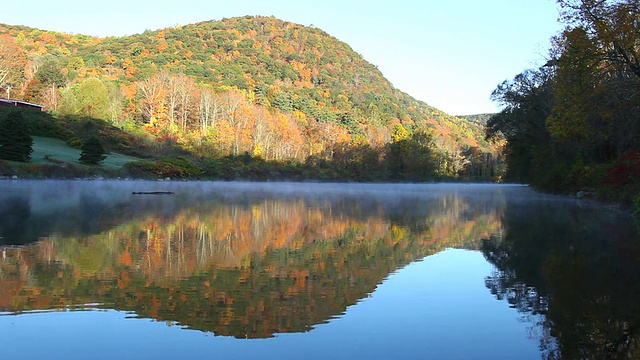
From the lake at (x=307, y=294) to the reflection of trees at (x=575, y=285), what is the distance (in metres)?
0.03

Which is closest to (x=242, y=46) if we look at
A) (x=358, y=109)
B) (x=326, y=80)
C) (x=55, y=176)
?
(x=326, y=80)

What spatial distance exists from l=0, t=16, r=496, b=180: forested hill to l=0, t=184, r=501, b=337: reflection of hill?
51.1 meters

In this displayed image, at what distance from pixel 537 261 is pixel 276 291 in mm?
5207

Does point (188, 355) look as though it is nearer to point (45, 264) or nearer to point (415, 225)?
point (45, 264)

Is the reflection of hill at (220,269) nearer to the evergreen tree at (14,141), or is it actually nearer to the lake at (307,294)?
the lake at (307,294)

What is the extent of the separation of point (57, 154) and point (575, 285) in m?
40.7

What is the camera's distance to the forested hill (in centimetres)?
6694

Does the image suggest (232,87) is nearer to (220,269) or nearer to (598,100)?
(598,100)

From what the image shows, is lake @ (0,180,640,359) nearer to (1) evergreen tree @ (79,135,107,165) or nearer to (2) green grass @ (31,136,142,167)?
(2) green grass @ (31,136,142,167)

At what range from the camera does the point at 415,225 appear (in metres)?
15.2

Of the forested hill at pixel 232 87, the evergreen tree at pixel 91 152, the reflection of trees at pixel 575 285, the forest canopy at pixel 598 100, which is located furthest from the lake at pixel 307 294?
the forested hill at pixel 232 87

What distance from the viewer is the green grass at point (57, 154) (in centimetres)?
3727

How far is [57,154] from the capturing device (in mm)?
40031

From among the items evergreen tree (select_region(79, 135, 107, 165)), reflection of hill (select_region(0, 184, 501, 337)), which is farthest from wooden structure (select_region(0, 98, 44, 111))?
reflection of hill (select_region(0, 184, 501, 337))
